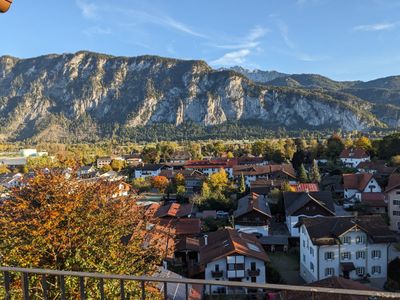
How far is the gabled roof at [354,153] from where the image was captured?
173 ft

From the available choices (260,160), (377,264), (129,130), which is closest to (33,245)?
(377,264)

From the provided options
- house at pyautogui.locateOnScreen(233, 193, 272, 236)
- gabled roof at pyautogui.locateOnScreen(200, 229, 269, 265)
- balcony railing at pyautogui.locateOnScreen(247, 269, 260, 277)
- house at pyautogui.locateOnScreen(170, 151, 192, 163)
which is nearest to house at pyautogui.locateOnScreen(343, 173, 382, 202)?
house at pyautogui.locateOnScreen(233, 193, 272, 236)

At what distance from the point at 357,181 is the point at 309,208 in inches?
498

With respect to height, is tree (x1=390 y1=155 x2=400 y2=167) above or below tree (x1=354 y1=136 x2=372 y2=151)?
below

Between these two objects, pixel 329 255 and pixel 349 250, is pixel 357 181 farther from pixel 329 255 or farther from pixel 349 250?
pixel 329 255

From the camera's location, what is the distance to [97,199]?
23.5ft

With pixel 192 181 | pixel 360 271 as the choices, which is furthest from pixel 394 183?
pixel 192 181

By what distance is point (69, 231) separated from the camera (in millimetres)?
6324

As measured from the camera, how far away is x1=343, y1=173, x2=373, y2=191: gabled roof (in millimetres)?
34191

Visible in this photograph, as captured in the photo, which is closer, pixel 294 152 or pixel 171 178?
pixel 171 178

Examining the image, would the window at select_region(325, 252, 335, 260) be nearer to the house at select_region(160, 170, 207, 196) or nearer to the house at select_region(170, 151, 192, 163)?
the house at select_region(160, 170, 207, 196)

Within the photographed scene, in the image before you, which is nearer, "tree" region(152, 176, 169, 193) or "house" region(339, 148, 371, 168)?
"tree" region(152, 176, 169, 193)

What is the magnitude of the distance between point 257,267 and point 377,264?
636 centimetres

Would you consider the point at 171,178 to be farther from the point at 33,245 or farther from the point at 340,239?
the point at 33,245
